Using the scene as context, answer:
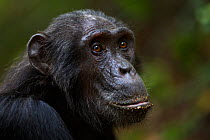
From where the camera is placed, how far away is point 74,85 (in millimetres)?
6008

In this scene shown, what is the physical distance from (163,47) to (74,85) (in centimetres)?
849

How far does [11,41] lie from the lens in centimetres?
1335

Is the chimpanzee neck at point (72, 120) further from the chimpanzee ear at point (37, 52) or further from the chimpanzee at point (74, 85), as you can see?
the chimpanzee ear at point (37, 52)

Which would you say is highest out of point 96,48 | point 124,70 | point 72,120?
point 96,48

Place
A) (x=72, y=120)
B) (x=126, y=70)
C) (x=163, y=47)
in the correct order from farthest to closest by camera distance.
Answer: (x=163, y=47), (x=72, y=120), (x=126, y=70)

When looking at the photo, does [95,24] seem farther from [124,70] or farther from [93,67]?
[124,70]

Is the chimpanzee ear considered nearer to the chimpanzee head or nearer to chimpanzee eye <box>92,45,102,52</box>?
the chimpanzee head

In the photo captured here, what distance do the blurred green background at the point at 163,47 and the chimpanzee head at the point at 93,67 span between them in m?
1.21

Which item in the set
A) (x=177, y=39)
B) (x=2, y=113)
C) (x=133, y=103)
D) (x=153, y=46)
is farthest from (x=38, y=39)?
(x=153, y=46)

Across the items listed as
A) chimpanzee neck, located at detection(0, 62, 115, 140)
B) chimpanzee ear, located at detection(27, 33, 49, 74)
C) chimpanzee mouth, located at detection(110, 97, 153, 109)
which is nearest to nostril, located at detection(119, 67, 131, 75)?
chimpanzee mouth, located at detection(110, 97, 153, 109)

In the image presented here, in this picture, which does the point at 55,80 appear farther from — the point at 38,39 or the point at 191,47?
the point at 191,47

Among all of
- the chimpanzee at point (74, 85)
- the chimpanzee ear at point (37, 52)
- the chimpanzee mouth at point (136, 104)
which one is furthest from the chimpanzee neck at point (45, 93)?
the chimpanzee mouth at point (136, 104)

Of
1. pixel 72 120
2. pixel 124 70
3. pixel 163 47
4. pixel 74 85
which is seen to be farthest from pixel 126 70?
pixel 163 47

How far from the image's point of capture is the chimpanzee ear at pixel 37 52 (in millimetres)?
6094
